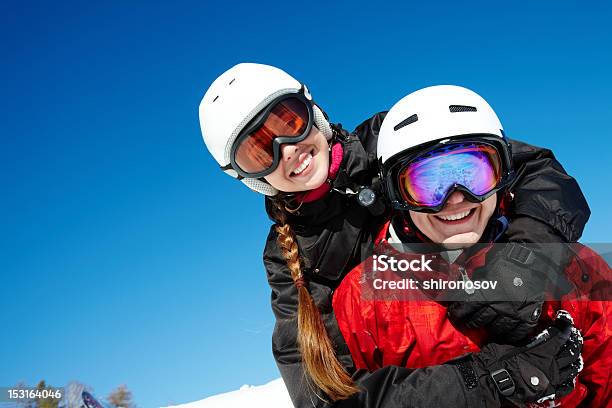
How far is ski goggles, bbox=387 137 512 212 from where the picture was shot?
117 inches

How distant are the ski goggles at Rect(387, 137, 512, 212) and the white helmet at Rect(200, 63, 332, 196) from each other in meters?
0.90

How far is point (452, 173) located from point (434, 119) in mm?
292

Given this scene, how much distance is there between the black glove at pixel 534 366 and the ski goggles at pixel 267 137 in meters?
1.58

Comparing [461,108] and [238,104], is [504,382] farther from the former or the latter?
[238,104]

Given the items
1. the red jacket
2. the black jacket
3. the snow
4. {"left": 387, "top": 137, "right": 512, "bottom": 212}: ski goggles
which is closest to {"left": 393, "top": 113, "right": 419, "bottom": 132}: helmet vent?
{"left": 387, "top": 137, "right": 512, "bottom": 212}: ski goggles

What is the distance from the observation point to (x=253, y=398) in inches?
400

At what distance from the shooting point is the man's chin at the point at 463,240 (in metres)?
3.00

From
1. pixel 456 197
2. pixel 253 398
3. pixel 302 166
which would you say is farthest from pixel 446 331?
pixel 253 398

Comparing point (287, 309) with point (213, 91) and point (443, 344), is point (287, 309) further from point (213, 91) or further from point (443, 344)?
point (213, 91)

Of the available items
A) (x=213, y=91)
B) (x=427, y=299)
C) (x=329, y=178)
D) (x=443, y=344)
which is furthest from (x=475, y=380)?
(x=213, y=91)

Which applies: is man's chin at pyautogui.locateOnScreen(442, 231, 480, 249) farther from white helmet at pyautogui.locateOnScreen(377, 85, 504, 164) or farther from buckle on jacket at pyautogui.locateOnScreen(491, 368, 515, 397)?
buckle on jacket at pyautogui.locateOnScreen(491, 368, 515, 397)

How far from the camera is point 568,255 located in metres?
3.00

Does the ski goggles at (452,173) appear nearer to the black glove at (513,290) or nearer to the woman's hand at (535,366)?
the black glove at (513,290)

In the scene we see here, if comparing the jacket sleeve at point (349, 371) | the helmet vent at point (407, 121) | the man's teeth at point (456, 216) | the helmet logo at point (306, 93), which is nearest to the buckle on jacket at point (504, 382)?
the jacket sleeve at point (349, 371)
